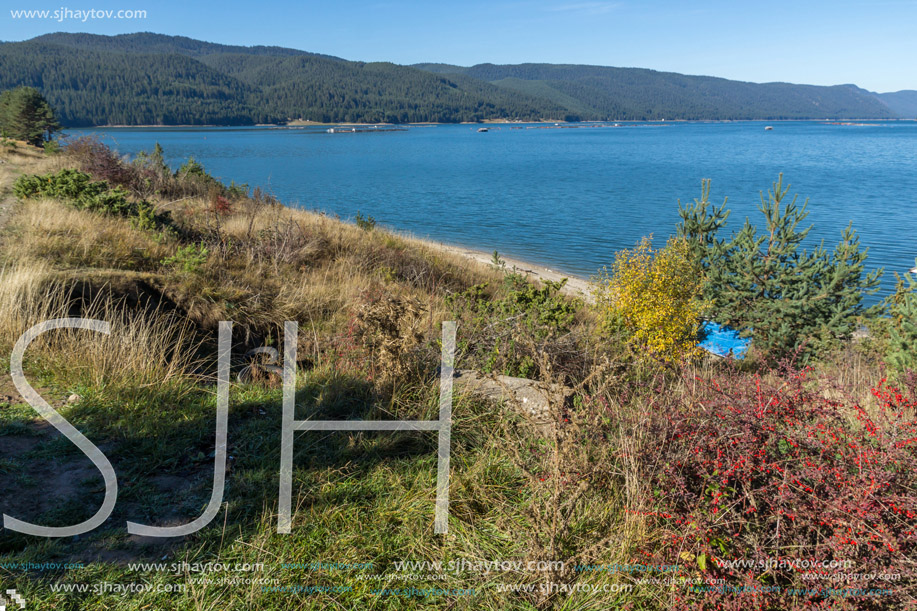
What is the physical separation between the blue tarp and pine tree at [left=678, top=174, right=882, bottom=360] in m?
0.22

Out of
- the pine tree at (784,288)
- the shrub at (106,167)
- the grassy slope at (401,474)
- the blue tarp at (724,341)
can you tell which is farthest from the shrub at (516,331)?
the shrub at (106,167)

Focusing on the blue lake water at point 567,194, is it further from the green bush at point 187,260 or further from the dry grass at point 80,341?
the dry grass at point 80,341

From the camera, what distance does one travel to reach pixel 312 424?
14.2 feet

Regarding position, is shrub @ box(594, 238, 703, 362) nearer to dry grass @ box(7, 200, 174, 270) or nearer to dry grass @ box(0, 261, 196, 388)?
dry grass @ box(0, 261, 196, 388)

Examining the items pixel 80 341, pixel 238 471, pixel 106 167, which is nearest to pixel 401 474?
pixel 238 471

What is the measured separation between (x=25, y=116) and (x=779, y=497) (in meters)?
38.5

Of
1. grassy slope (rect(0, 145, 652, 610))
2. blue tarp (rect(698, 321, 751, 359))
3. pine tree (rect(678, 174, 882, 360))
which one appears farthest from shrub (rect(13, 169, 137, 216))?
blue tarp (rect(698, 321, 751, 359))

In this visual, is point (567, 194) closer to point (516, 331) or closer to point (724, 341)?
point (724, 341)

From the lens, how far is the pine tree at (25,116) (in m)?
29.2

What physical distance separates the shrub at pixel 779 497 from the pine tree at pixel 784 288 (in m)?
10.4

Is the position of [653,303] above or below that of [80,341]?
below

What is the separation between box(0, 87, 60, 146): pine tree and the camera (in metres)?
29.2

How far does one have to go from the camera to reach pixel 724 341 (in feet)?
46.6

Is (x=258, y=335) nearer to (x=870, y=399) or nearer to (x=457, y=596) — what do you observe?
(x=457, y=596)
